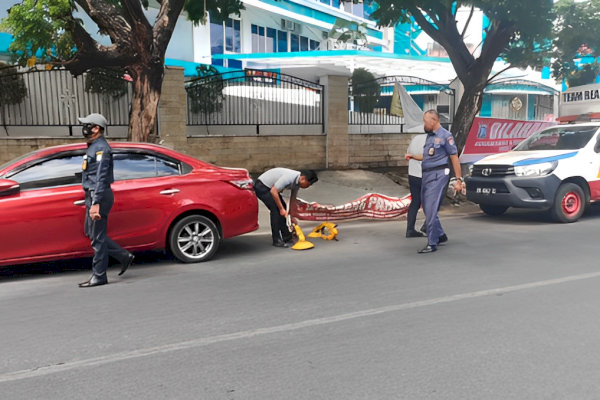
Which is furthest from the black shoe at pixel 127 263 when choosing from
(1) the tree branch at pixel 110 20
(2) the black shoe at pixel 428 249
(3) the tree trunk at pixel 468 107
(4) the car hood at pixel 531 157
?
(3) the tree trunk at pixel 468 107

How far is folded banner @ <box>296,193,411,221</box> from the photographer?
9250 mm

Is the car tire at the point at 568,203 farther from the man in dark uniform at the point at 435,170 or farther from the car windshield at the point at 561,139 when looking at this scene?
the man in dark uniform at the point at 435,170

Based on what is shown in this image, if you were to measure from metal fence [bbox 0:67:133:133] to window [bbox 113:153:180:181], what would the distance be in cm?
602

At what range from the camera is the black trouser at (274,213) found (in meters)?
7.54

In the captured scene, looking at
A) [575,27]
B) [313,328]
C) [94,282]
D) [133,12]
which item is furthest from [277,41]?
[313,328]

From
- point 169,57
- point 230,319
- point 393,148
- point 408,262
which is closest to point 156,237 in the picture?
point 230,319

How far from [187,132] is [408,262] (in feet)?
26.7

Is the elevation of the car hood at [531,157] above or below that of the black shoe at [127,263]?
above

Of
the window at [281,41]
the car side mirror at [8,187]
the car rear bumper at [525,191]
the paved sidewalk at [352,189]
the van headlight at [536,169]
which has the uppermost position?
the window at [281,41]

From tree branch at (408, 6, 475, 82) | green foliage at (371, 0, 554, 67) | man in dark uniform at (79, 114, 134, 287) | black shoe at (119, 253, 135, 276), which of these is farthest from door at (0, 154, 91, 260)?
tree branch at (408, 6, 475, 82)

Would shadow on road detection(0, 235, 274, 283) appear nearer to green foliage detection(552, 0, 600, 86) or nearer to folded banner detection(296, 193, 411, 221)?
folded banner detection(296, 193, 411, 221)

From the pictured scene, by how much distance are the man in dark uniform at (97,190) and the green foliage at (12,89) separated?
7.15 metres

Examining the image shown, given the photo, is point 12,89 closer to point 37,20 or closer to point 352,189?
point 37,20

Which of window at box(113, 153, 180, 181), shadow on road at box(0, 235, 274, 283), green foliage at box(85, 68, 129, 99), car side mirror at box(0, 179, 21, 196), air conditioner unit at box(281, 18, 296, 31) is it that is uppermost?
air conditioner unit at box(281, 18, 296, 31)
